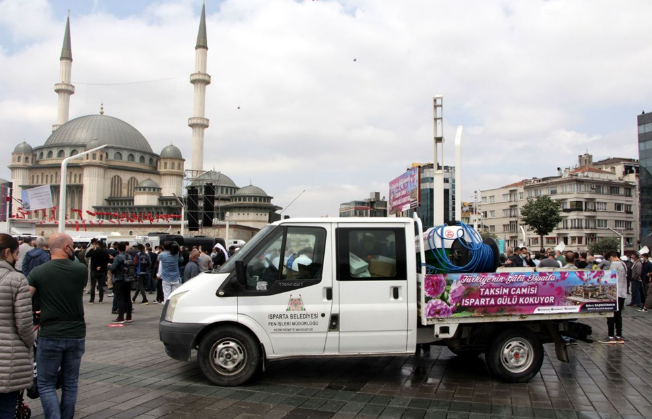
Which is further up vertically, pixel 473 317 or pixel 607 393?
pixel 473 317

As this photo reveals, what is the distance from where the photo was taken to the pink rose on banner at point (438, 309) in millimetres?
6320

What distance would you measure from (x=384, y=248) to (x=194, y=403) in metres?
2.85

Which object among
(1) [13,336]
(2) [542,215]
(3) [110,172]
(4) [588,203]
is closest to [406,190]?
(1) [13,336]

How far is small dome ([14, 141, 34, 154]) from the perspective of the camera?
102 meters

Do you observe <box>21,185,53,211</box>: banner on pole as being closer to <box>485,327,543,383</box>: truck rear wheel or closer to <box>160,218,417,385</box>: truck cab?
<box>160,218,417,385</box>: truck cab

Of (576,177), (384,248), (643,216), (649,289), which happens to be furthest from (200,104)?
(384,248)

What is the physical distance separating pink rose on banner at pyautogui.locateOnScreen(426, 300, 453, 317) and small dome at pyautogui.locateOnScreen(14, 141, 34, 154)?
376ft

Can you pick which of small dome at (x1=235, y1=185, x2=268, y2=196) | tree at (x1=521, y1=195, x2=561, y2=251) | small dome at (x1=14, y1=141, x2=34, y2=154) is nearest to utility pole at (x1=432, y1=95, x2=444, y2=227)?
tree at (x1=521, y1=195, x2=561, y2=251)

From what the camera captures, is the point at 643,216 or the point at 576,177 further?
the point at 576,177

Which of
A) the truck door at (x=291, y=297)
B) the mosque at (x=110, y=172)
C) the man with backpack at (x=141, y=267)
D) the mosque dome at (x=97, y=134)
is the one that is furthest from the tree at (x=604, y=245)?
the mosque dome at (x=97, y=134)

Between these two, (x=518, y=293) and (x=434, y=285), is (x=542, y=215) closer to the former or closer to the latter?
(x=518, y=293)

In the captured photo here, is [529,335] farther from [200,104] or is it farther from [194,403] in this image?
[200,104]

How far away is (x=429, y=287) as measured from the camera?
249 inches

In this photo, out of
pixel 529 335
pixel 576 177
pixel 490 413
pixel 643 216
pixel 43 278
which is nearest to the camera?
pixel 43 278
